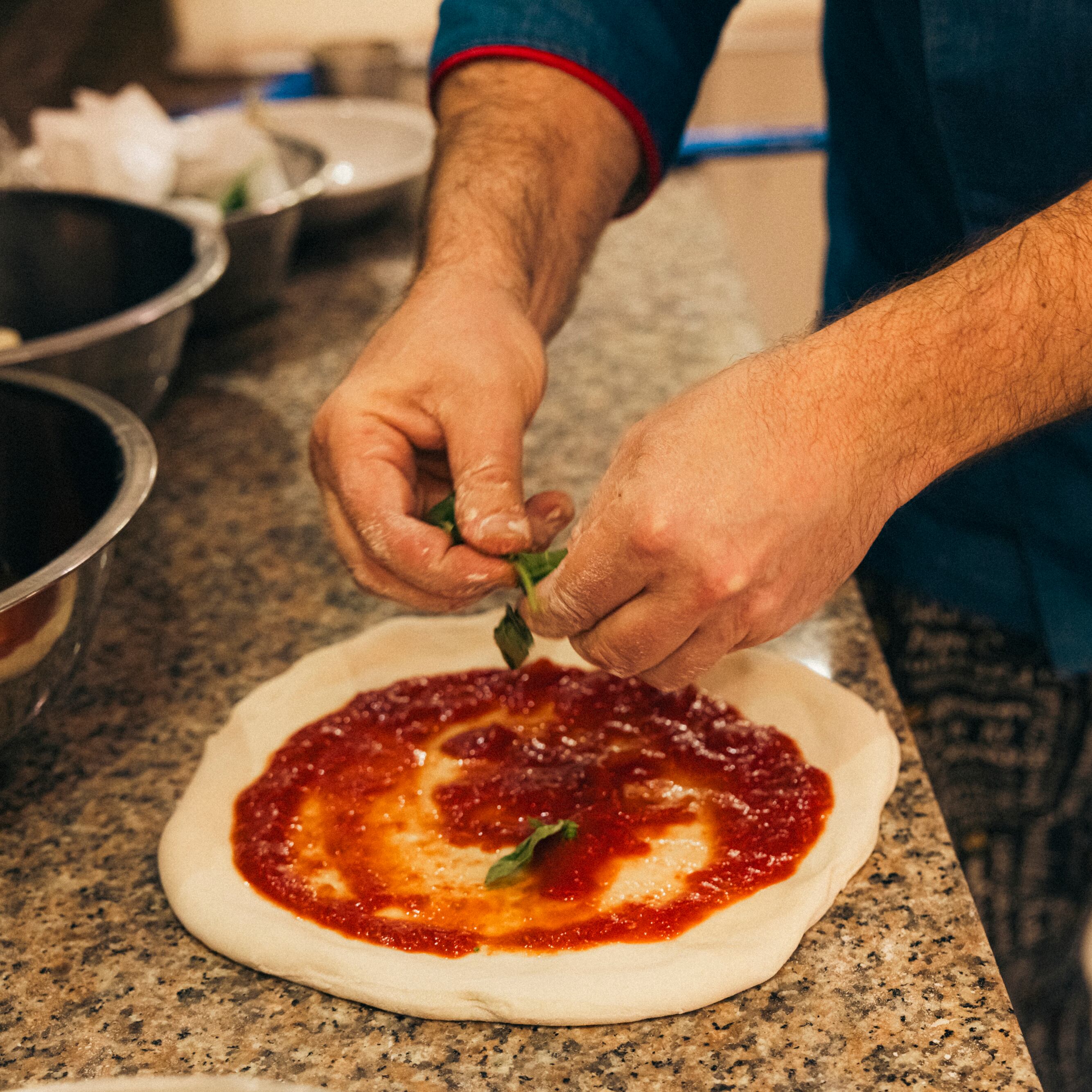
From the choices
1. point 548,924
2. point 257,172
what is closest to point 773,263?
point 257,172

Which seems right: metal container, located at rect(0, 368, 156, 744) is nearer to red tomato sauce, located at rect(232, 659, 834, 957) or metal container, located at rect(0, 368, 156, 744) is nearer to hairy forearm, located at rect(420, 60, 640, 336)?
red tomato sauce, located at rect(232, 659, 834, 957)

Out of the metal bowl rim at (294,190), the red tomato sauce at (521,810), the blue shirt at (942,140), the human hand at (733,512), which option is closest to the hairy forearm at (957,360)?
the human hand at (733,512)

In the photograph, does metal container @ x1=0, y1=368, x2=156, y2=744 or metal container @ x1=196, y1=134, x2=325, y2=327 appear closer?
metal container @ x1=0, y1=368, x2=156, y2=744

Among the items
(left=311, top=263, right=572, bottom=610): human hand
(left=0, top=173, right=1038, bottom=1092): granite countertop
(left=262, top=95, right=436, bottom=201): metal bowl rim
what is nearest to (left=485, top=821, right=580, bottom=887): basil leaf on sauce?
(left=0, top=173, right=1038, bottom=1092): granite countertop

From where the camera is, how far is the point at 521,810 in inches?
44.2

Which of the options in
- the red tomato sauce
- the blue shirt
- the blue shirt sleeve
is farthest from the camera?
the blue shirt sleeve

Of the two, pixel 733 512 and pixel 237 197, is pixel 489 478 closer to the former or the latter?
pixel 733 512

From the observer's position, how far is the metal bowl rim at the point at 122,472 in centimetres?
95

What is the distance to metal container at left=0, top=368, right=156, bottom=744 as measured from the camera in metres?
0.97

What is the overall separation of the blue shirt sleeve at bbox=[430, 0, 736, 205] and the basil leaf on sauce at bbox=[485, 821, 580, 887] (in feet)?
3.19

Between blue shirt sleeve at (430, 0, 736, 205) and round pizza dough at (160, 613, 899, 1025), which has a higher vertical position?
blue shirt sleeve at (430, 0, 736, 205)

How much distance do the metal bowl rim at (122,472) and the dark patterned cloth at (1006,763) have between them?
107cm

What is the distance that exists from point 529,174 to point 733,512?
0.69m

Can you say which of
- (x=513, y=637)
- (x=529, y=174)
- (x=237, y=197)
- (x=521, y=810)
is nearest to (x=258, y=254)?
(x=237, y=197)
